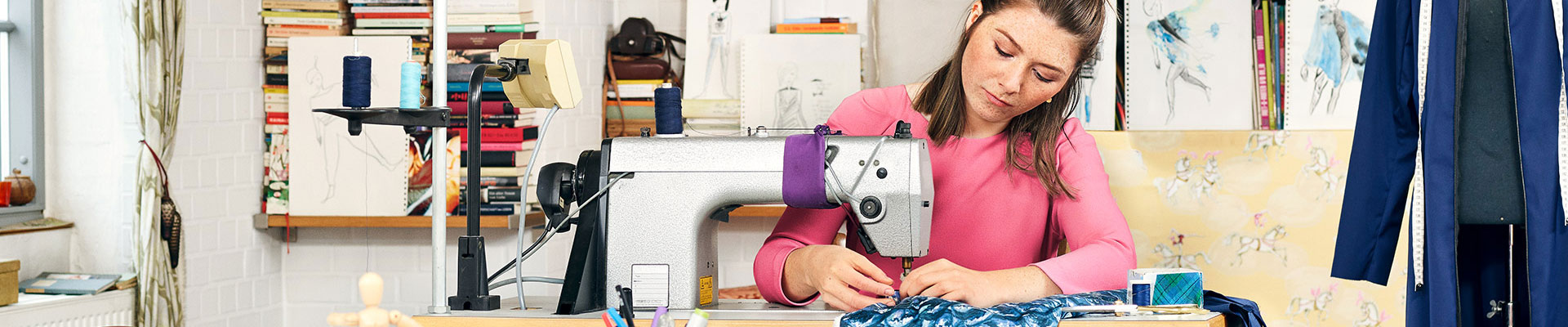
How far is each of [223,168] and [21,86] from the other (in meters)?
0.50

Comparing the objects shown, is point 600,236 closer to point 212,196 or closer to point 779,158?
point 779,158

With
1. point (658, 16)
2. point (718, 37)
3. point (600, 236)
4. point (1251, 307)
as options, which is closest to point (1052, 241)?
point (1251, 307)

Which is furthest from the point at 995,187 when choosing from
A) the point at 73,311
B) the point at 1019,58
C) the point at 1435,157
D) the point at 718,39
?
the point at 73,311

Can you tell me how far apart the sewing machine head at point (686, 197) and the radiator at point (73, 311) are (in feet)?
5.69

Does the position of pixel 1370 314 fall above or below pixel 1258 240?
below

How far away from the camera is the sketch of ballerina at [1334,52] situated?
2852 mm

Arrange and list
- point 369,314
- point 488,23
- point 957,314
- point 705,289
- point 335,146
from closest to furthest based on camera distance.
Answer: point 369,314 → point 957,314 → point 705,289 → point 488,23 → point 335,146

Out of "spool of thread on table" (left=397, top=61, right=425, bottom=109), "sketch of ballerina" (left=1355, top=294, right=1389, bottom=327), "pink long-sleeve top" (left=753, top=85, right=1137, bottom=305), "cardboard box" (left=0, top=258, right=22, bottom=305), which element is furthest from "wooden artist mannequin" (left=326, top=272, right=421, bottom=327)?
"sketch of ballerina" (left=1355, top=294, right=1389, bottom=327)

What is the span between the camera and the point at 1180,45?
292cm

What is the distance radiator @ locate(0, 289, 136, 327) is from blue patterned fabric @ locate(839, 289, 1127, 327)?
6.95ft

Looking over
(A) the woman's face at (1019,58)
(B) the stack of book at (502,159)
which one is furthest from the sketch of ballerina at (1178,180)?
(B) the stack of book at (502,159)

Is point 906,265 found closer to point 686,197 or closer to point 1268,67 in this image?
point 686,197

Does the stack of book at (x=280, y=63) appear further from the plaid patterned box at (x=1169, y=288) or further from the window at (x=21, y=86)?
the plaid patterned box at (x=1169, y=288)

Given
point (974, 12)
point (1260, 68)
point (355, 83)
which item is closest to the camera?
point (355, 83)
